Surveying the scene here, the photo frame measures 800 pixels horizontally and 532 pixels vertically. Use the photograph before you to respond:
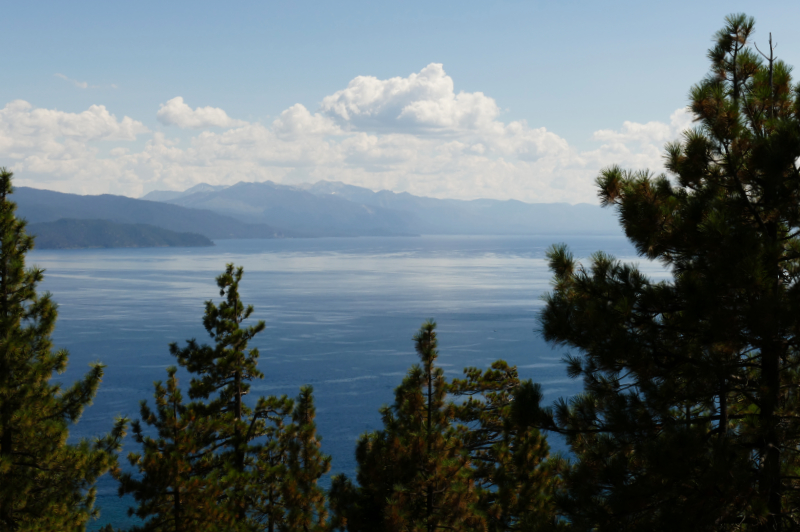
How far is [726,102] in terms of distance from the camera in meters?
7.11

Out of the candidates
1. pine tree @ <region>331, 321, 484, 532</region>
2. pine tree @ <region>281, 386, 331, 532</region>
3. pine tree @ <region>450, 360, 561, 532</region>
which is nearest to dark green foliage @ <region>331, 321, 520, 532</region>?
pine tree @ <region>331, 321, 484, 532</region>

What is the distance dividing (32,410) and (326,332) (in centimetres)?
6431

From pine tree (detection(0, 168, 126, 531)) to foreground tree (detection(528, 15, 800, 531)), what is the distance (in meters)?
8.83

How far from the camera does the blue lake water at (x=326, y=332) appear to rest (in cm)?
4725

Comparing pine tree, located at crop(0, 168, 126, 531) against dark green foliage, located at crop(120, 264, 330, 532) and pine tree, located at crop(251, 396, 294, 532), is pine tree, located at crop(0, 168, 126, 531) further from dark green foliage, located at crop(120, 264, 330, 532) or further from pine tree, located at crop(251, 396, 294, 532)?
pine tree, located at crop(251, 396, 294, 532)

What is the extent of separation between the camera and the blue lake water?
155 ft

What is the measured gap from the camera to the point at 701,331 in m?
6.84

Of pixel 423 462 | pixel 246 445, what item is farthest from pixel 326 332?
pixel 423 462

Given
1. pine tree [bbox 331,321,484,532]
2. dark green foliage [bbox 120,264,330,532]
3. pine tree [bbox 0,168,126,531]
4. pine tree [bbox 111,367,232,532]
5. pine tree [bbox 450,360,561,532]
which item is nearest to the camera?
pine tree [bbox 0,168,126,531]

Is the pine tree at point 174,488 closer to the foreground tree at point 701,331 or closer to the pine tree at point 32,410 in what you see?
the pine tree at point 32,410

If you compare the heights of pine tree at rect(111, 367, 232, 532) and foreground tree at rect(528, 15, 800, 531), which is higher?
foreground tree at rect(528, 15, 800, 531)

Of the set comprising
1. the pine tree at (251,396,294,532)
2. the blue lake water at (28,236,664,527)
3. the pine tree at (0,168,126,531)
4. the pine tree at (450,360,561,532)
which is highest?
the pine tree at (0,168,126,531)

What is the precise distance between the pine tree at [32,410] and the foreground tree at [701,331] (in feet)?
29.0

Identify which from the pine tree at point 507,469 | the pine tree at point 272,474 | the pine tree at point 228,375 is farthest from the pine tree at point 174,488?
the pine tree at point 507,469
